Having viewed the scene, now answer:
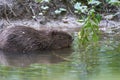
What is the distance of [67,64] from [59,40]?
1191mm

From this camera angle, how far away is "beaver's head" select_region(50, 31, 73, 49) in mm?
4911

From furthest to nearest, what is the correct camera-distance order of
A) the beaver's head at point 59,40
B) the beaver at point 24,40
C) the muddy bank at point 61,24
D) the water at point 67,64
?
the muddy bank at point 61,24 → the beaver's head at point 59,40 → the beaver at point 24,40 → the water at point 67,64

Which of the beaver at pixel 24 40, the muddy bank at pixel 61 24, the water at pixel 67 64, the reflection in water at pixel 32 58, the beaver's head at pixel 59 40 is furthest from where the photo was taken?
the muddy bank at pixel 61 24

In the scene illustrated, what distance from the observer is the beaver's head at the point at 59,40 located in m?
4.91

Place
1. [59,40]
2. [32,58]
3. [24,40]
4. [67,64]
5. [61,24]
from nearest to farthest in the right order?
[67,64] < [32,58] < [24,40] < [59,40] < [61,24]

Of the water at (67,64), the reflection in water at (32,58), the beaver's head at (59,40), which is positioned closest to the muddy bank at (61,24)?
the beaver's head at (59,40)

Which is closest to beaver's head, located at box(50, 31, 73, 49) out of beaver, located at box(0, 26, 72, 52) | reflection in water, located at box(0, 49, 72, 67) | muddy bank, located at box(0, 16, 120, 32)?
beaver, located at box(0, 26, 72, 52)

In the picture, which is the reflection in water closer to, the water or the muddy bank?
the water

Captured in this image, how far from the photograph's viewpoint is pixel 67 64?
3.77m

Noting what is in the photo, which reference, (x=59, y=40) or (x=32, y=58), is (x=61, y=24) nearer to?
(x=59, y=40)

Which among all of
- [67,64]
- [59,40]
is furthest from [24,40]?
[67,64]

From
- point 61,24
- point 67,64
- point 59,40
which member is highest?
point 61,24

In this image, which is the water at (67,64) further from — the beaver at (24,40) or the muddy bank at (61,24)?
the muddy bank at (61,24)

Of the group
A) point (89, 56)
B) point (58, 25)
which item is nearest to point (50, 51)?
point (89, 56)
